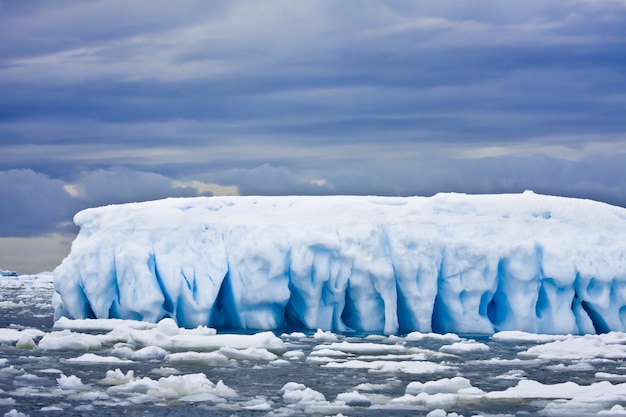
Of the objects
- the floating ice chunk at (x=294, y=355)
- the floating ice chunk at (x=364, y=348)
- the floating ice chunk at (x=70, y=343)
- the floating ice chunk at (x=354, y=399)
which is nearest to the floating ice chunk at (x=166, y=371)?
the floating ice chunk at (x=294, y=355)

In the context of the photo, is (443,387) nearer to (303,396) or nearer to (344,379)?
(344,379)

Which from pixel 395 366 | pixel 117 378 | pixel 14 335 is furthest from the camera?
pixel 14 335

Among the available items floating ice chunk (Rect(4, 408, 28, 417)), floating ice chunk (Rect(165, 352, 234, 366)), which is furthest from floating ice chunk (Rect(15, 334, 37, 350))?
floating ice chunk (Rect(4, 408, 28, 417))

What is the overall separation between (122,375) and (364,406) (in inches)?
166

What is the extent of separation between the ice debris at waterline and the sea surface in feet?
5.75

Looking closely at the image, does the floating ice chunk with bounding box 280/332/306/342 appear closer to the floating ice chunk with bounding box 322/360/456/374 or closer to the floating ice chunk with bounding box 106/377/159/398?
the floating ice chunk with bounding box 322/360/456/374

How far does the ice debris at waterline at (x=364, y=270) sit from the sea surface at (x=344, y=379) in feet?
5.75

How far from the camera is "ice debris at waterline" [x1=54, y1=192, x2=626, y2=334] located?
22.9 m

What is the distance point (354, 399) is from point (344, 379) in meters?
2.18

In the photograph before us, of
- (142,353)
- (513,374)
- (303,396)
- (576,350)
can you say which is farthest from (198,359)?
(576,350)

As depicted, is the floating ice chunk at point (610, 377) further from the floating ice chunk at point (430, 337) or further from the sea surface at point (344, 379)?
the floating ice chunk at point (430, 337)

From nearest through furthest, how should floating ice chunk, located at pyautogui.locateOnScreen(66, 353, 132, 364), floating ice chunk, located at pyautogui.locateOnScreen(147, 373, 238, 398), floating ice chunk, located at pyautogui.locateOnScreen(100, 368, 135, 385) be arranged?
floating ice chunk, located at pyautogui.locateOnScreen(147, 373, 238, 398) → floating ice chunk, located at pyautogui.locateOnScreen(100, 368, 135, 385) → floating ice chunk, located at pyautogui.locateOnScreen(66, 353, 132, 364)

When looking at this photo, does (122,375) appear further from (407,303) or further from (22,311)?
(22,311)

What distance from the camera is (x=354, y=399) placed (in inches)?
523
